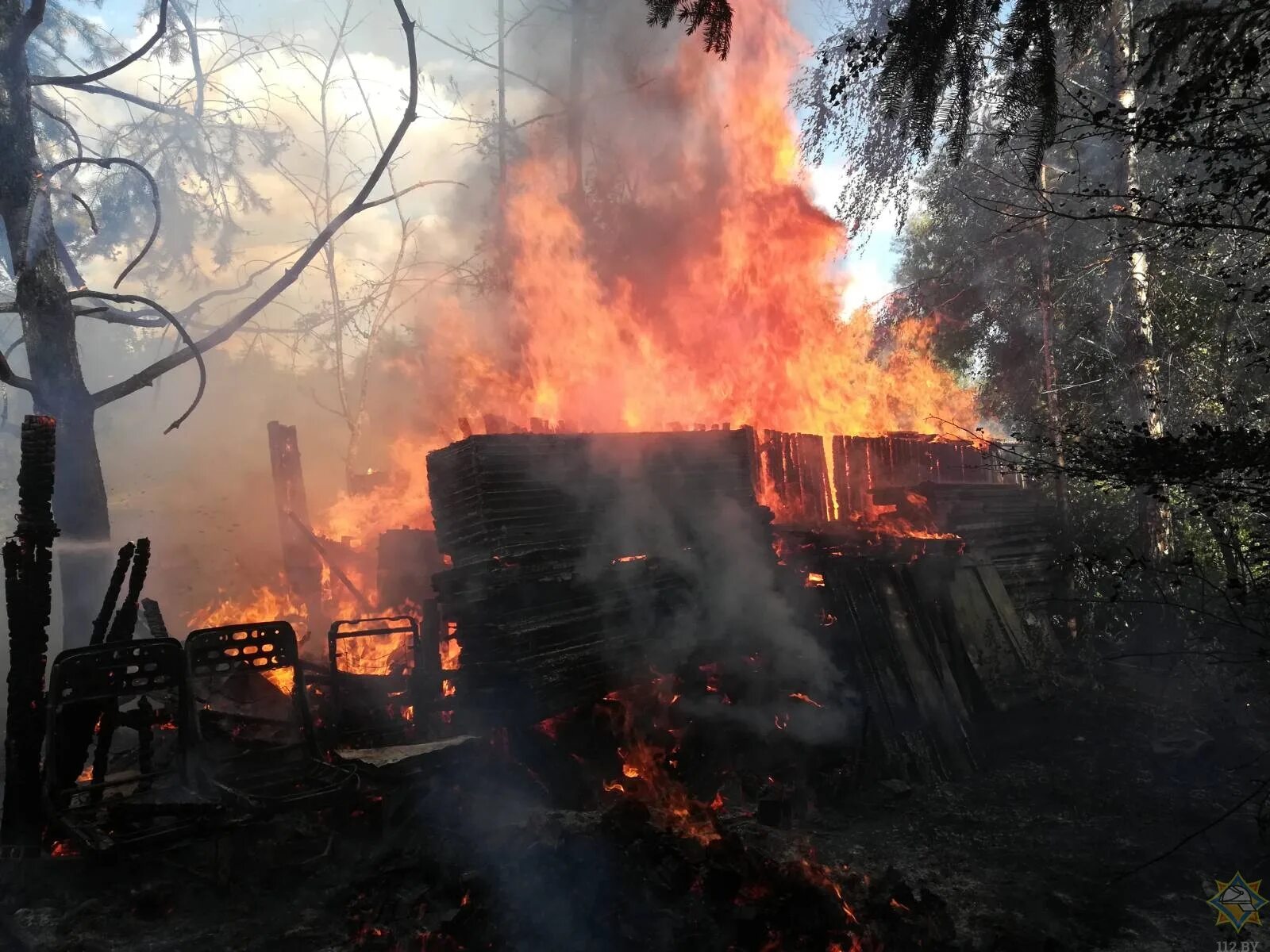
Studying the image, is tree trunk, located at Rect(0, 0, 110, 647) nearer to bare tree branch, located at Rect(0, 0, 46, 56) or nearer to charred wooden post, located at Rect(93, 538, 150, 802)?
bare tree branch, located at Rect(0, 0, 46, 56)

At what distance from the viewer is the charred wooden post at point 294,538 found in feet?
41.4

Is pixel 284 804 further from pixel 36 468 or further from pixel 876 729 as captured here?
pixel 876 729

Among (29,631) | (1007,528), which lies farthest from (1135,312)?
(29,631)

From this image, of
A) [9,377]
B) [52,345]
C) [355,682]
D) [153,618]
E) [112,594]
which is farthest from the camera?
[52,345]

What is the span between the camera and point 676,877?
485cm

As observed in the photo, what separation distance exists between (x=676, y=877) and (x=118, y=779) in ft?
13.4

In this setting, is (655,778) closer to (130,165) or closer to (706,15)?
(706,15)

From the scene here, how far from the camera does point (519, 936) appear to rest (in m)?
4.48

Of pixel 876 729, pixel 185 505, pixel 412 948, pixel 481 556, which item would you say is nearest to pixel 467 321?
pixel 185 505

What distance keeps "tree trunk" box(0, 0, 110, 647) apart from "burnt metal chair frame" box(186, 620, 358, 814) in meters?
4.73

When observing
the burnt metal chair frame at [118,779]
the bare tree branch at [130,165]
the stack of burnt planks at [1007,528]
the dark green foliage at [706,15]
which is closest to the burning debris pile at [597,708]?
the burnt metal chair frame at [118,779]

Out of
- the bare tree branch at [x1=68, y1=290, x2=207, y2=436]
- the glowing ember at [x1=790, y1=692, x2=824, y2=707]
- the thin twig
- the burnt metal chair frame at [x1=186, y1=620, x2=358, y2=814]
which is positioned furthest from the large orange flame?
the thin twig

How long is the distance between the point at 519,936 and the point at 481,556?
155 inches

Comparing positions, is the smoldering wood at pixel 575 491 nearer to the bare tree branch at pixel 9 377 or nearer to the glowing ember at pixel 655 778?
the glowing ember at pixel 655 778
